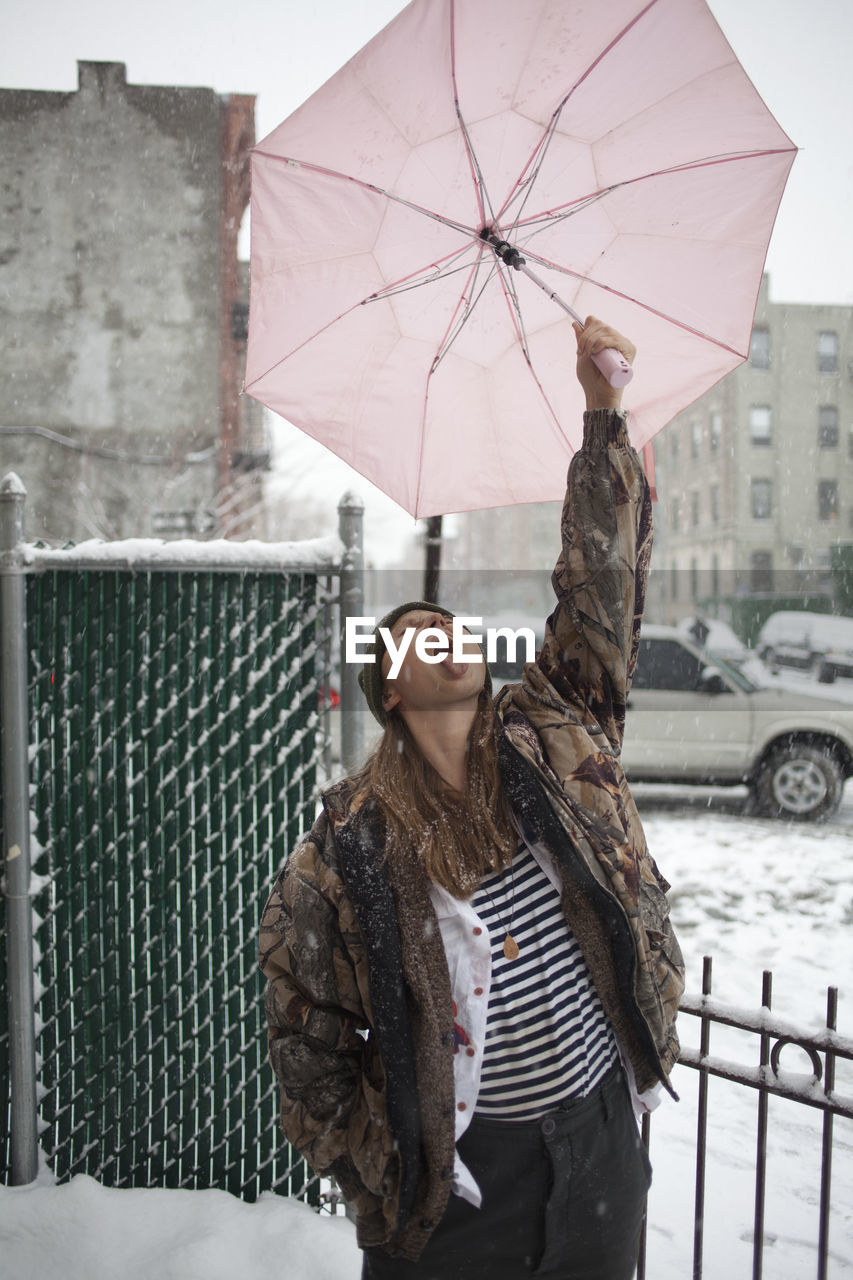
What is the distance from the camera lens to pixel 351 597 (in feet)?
9.32

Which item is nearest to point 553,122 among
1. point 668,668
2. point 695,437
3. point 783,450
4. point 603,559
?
point 603,559

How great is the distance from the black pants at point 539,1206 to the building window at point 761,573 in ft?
127

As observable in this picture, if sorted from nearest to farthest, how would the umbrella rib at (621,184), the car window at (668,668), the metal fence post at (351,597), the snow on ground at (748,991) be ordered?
the umbrella rib at (621,184) < the metal fence post at (351,597) < the snow on ground at (748,991) < the car window at (668,668)

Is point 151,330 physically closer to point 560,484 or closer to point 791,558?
point 560,484

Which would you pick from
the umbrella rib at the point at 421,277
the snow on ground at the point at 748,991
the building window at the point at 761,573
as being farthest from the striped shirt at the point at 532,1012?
the building window at the point at 761,573

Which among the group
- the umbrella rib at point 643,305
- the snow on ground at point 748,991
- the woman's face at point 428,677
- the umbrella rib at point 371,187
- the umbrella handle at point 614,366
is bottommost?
the snow on ground at point 748,991

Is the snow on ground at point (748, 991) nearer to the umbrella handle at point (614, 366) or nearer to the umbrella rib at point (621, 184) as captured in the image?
the umbrella handle at point (614, 366)

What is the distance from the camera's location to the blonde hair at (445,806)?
1658 mm

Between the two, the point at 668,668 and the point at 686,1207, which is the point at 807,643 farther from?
the point at 686,1207

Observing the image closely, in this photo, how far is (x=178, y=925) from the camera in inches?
116

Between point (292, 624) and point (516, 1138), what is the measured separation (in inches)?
69.6

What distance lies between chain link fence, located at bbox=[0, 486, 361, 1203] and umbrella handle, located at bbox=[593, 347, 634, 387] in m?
1.46

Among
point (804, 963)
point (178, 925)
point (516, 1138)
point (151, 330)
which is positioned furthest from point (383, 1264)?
point (151, 330)

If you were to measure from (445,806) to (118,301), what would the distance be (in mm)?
18754
